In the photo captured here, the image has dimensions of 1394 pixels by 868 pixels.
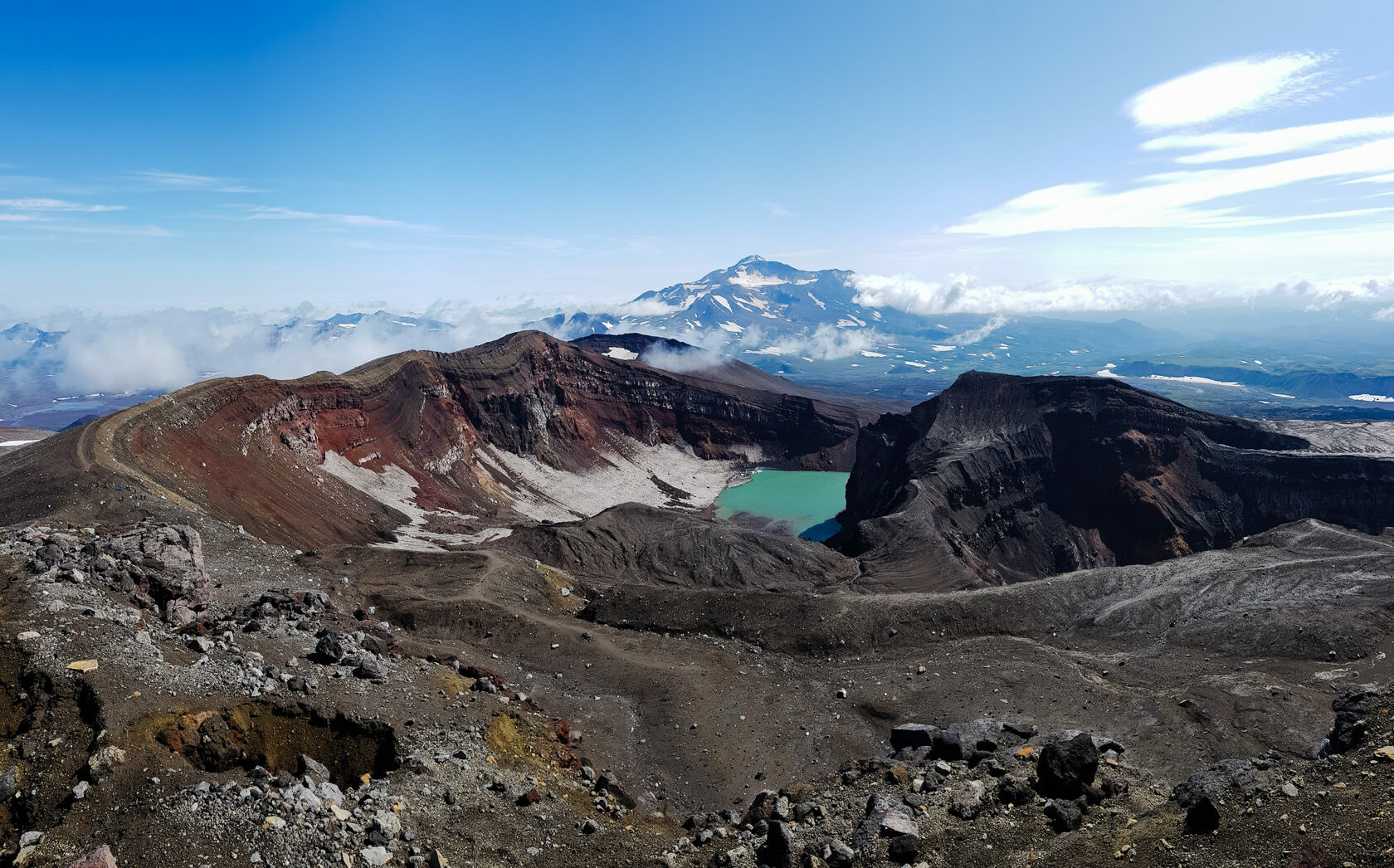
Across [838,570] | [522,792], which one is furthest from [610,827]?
[838,570]

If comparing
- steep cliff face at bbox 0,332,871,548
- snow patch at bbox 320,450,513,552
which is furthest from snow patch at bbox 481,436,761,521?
snow patch at bbox 320,450,513,552

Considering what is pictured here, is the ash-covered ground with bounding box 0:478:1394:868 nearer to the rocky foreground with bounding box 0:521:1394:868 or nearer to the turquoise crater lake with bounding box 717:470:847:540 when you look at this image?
the rocky foreground with bounding box 0:521:1394:868

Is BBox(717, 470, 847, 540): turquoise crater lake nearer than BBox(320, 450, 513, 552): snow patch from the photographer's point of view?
No

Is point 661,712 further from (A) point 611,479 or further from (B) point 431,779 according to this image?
(A) point 611,479

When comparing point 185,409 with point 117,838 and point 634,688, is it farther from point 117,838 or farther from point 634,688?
point 117,838

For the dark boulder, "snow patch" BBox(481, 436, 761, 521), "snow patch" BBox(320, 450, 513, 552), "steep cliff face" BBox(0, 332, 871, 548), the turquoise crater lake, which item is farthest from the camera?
"snow patch" BBox(481, 436, 761, 521)

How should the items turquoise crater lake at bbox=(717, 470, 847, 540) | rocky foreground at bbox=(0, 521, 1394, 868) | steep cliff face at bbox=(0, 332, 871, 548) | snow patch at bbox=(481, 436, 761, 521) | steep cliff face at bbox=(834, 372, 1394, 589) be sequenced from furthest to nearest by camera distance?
1. snow patch at bbox=(481, 436, 761, 521)
2. turquoise crater lake at bbox=(717, 470, 847, 540)
3. steep cliff face at bbox=(834, 372, 1394, 589)
4. steep cliff face at bbox=(0, 332, 871, 548)
5. rocky foreground at bbox=(0, 521, 1394, 868)
